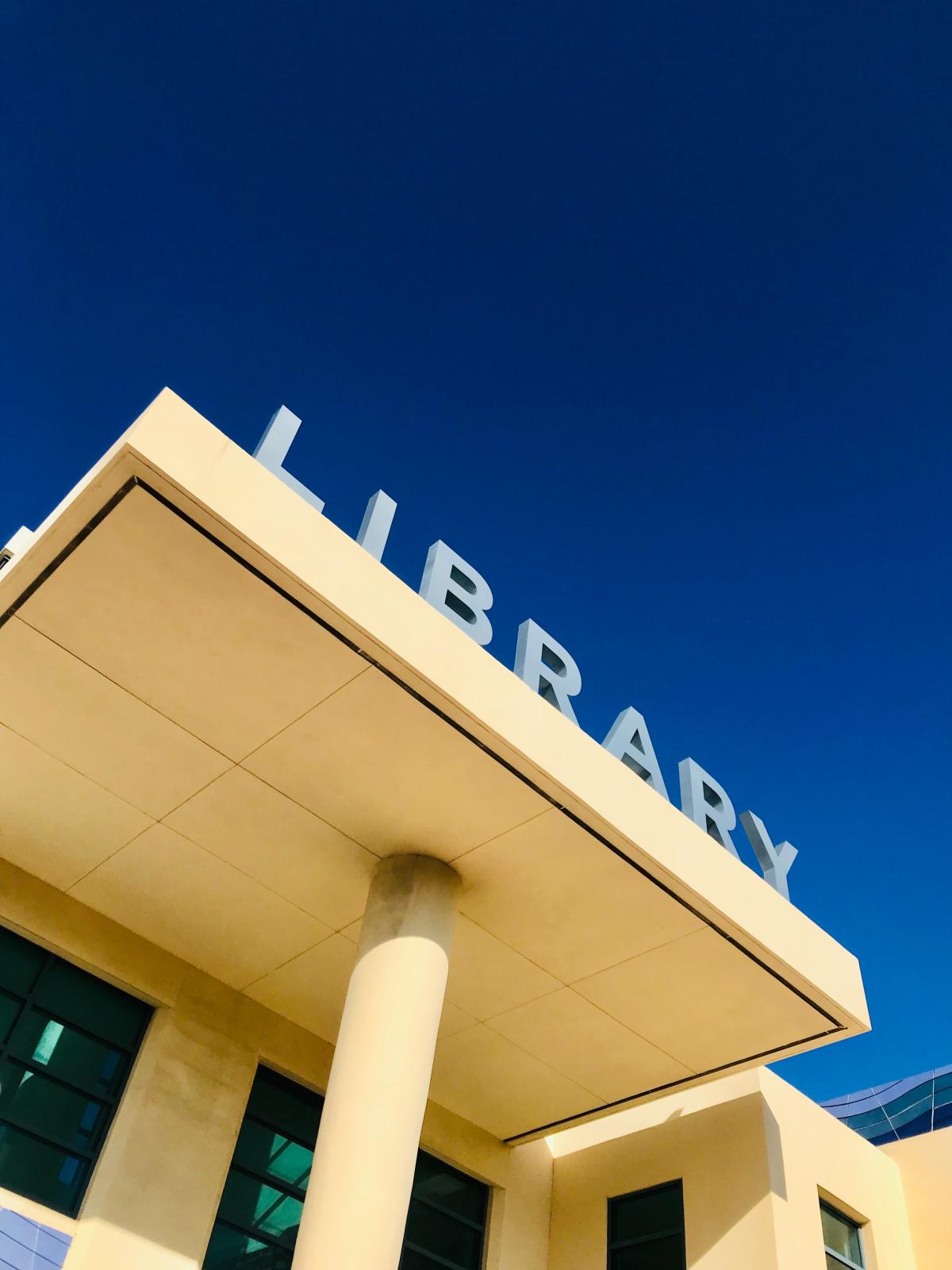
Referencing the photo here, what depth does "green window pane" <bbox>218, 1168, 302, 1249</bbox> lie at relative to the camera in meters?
12.7

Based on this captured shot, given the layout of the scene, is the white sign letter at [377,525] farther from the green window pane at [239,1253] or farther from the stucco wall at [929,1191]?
the stucco wall at [929,1191]

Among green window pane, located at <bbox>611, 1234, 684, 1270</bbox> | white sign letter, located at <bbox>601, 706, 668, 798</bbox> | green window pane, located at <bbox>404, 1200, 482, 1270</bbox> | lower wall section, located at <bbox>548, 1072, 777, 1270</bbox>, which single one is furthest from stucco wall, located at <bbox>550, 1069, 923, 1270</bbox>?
white sign letter, located at <bbox>601, 706, 668, 798</bbox>

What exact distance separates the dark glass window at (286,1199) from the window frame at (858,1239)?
14.4 ft

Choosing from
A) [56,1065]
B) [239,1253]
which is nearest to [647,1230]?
[239,1253]

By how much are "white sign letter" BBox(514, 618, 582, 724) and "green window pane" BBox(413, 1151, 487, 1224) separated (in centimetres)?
709

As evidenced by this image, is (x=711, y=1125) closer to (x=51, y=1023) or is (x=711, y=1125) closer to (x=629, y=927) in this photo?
(x=629, y=927)

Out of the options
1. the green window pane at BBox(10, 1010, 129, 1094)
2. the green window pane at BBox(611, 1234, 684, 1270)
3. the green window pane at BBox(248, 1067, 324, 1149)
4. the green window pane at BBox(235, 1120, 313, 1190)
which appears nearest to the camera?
the green window pane at BBox(10, 1010, 129, 1094)

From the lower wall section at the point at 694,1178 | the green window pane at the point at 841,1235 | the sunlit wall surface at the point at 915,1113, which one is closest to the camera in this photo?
the lower wall section at the point at 694,1178

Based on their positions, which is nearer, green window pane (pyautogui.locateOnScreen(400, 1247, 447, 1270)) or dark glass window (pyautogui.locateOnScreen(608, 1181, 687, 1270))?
green window pane (pyautogui.locateOnScreen(400, 1247, 447, 1270))

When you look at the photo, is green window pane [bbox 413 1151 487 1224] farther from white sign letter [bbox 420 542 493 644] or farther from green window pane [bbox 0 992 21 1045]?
white sign letter [bbox 420 542 493 644]

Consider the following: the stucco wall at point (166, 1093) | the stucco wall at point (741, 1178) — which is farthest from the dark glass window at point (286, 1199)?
the stucco wall at point (741, 1178)

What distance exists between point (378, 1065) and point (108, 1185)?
3536 mm

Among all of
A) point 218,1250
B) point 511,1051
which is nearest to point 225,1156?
point 218,1250

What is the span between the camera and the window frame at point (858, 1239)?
586 inches
